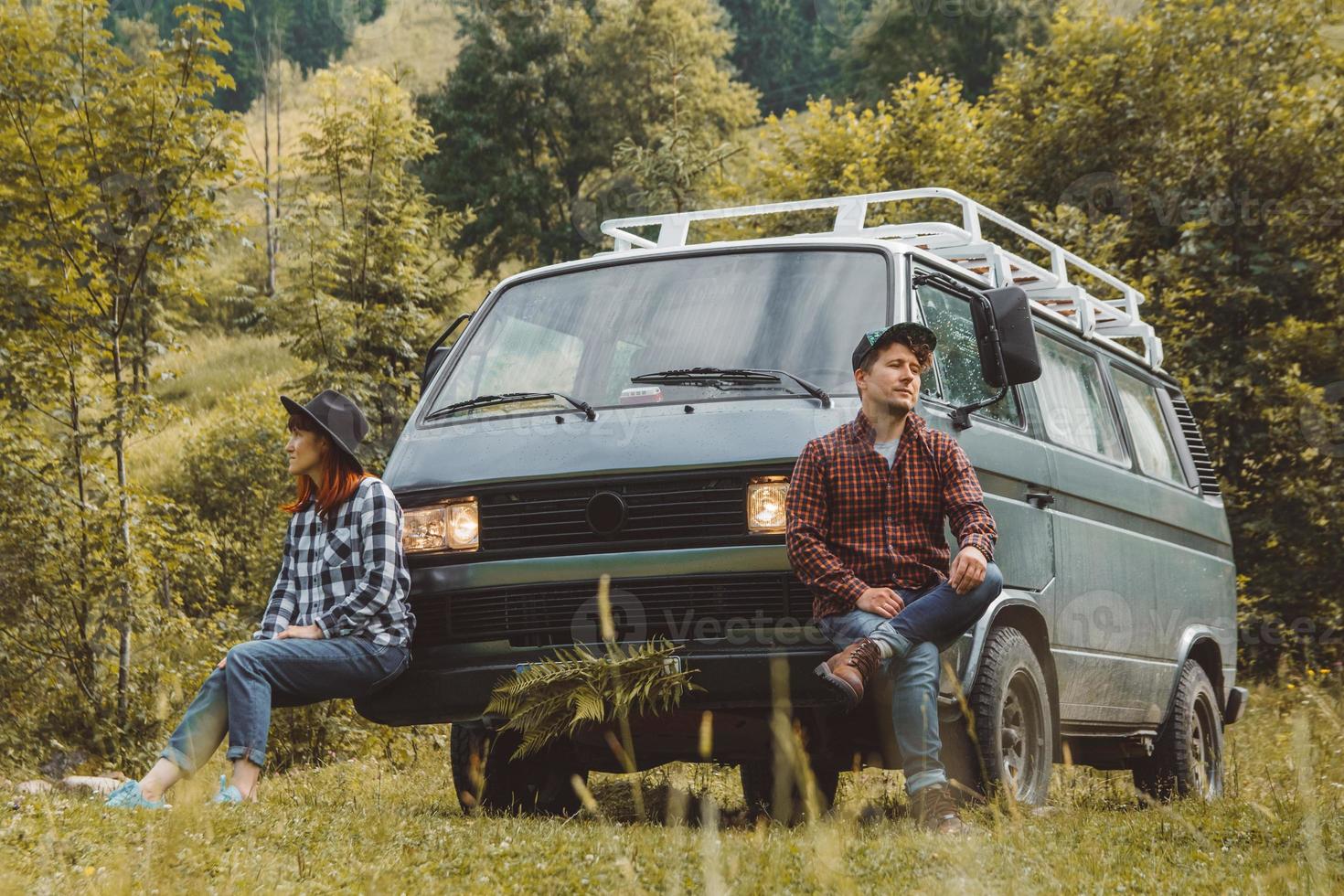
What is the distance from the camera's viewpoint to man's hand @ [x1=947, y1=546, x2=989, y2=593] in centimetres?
489

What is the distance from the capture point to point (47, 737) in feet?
38.9

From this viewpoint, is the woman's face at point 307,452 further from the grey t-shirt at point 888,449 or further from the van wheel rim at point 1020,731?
the van wheel rim at point 1020,731

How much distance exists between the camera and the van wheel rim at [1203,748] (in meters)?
8.07

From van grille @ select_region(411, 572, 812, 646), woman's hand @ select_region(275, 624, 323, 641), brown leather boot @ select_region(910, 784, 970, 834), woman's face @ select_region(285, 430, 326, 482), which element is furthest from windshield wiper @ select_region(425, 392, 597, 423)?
brown leather boot @ select_region(910, 784, 970, 834)

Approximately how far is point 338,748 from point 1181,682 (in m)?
7.91

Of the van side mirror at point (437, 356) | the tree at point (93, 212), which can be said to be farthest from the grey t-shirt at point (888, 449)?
the tree at point (93, 212)

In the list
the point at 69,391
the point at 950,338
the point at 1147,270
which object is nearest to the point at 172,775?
the point at 950,338

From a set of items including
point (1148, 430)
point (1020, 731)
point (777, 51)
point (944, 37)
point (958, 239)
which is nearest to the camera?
point (1020, 731)

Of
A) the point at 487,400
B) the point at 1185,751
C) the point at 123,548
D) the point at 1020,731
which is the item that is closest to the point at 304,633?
the point at 487,400

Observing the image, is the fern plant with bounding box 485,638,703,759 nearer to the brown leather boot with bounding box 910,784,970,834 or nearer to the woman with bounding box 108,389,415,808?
the woman with bounding box 108,389,415,808

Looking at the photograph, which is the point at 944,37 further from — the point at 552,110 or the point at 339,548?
the point at 339,548

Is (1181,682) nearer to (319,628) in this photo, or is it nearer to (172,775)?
(319,628)

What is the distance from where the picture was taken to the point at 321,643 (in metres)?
5.58

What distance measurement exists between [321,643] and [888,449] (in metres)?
2.23
